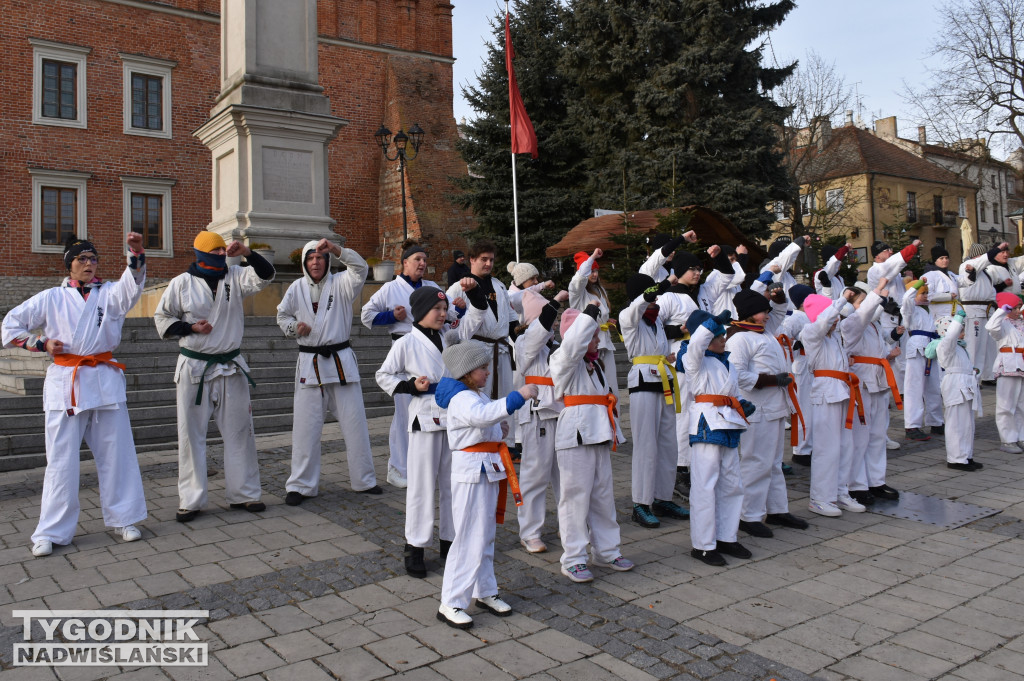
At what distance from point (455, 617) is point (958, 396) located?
21.6 feet

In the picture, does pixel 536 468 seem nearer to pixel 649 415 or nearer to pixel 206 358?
pixel 649 415

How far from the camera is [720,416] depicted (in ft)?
17.3

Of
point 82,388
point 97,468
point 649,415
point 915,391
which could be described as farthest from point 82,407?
point 915,391

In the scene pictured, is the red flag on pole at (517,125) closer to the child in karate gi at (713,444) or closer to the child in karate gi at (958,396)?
the child in karate gi at (958,396)

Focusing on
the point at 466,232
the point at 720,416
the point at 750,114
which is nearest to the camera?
the point at 720,416

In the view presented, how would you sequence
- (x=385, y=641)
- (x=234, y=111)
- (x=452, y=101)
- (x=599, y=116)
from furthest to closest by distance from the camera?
(x=452, y=101) < (x=599, y=116) < (x=234, y=111) < (x=385, y=641)

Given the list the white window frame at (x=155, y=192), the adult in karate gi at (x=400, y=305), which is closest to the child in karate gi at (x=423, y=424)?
the adult in karate gi at (x=400, y=305)

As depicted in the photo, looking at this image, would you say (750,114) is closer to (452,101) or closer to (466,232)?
(466,232)

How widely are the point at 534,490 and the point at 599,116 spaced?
1924 centimetres

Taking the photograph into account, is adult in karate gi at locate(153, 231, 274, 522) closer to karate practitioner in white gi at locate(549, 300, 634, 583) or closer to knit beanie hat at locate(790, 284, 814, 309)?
karate practitioner in white gi at locate(549, 300, 634, 583)

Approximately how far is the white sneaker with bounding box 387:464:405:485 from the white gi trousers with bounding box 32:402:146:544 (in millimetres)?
2185

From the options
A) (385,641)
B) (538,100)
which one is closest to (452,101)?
(538,100)

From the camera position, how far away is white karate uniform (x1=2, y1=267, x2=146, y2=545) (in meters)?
5.46

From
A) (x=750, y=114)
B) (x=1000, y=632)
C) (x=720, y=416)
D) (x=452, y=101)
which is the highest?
(x=452, y=101)
